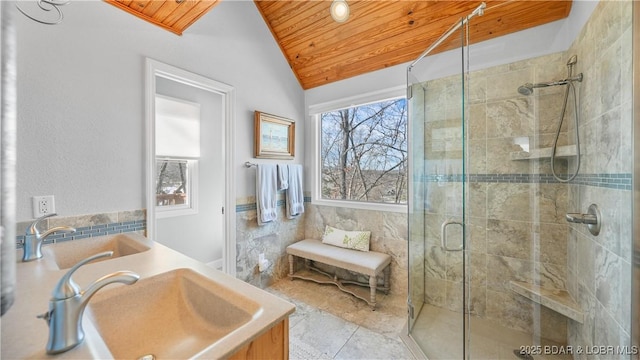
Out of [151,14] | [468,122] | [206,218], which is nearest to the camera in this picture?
[151,14]

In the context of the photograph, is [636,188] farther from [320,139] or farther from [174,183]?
[174,183]

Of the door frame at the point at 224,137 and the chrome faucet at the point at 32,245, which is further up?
the door frame at the point at 224,137

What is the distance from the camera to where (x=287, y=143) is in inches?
109

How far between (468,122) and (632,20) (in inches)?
39.7

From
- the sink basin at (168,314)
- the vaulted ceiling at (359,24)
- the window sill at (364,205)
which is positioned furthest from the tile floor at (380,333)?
the vaulted ceiling at (359,24)

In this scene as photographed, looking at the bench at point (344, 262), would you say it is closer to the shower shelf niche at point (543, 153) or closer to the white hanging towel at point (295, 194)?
the white hanging towel at point (295, 194)

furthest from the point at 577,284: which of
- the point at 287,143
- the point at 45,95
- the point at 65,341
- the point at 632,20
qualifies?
the point at 45,95

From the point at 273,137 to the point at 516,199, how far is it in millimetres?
2181

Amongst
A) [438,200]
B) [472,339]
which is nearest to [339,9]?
[438,200]

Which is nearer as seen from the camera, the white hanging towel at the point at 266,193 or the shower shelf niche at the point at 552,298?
the shower shelf niche at the point at 552,298

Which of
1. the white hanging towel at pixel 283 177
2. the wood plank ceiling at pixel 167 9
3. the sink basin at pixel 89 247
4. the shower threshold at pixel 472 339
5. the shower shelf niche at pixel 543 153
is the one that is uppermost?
the wood plank ceiling at pixel 167 9

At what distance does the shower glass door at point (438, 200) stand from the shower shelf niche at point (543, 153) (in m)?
0.36

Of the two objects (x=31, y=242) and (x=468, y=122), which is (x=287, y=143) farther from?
(x=31, y=242)

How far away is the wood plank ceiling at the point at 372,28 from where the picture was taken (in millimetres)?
1762
